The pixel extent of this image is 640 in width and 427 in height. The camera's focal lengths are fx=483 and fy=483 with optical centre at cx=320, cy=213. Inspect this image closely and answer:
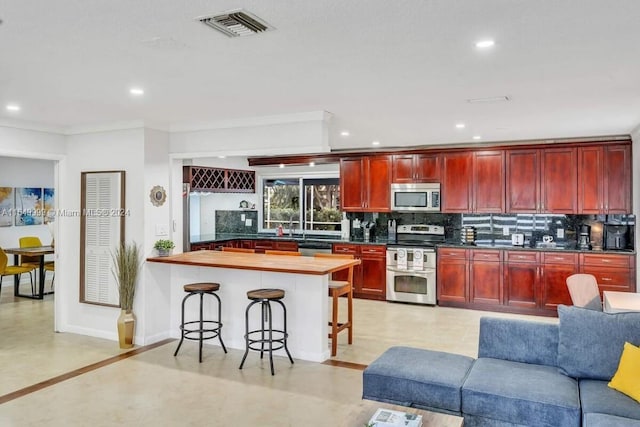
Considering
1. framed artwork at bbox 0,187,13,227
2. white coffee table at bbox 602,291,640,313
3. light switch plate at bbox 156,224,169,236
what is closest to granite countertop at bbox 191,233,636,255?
white coffee table at bbox 602,291,640,313

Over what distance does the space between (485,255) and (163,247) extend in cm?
440

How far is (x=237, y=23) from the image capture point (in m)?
2.41

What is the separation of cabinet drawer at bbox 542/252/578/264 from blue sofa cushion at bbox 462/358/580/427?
3.71 metres

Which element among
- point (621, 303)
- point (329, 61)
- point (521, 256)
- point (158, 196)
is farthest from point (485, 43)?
point (521, 256)

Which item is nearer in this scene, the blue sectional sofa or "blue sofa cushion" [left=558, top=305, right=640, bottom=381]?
the blue sectional sofa

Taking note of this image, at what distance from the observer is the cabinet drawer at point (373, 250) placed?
25.0 feet

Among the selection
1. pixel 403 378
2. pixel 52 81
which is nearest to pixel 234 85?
pixel 52 81

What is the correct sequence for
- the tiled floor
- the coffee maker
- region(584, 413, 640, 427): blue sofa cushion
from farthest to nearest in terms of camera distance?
the coffee maker → the tiled floor → region(584, 413, 640, 427): blue sofa cushion

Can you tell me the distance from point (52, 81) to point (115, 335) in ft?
10.1

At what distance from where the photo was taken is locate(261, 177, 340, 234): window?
8930 millimetres

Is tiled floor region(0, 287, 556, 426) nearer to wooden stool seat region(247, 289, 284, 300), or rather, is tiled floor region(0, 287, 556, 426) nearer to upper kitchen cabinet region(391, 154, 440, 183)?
wooden stool seat region(247, 289, 284, 300)

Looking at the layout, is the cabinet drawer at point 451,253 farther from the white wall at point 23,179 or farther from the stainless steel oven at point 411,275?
the white wall at point 23,179

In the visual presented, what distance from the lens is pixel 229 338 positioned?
208 inches

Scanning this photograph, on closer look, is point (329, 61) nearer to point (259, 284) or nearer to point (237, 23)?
point (237, 23)
